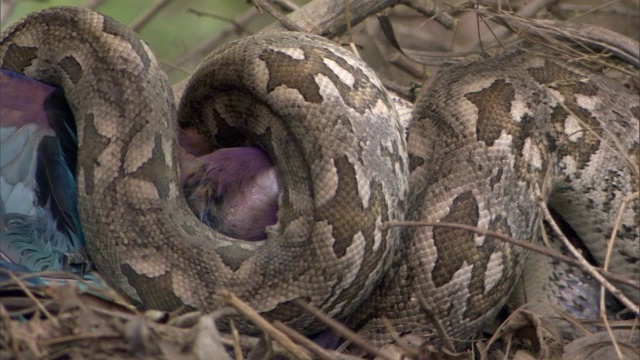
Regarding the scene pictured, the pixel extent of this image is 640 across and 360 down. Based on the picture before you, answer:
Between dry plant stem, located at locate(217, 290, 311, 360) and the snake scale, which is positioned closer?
dry plant stem, located at locate(217, 290, 311, 360)

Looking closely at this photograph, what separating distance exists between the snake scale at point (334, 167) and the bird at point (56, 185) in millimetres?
94

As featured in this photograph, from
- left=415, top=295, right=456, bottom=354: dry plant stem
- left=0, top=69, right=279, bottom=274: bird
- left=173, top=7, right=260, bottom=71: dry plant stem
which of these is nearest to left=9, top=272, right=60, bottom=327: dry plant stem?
left=0, top=69, right=279, bottom=274: bird

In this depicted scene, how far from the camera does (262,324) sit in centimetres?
218

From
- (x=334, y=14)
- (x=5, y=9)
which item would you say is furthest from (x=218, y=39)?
(x=334, y=14)

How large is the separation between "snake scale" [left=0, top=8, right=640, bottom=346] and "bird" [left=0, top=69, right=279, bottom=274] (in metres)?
0.09

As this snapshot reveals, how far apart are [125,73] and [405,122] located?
3.65 ft

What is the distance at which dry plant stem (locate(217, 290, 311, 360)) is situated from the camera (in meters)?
2.16

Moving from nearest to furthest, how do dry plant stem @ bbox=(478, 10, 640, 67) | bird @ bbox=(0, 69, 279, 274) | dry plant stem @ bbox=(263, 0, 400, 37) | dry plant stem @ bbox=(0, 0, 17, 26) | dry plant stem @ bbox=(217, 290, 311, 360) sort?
dry plant stem @ bbox=(217, 290, 311, 360), bird @ bbox=(0, 69, 279, 274), dry plant stem @ bbox=(478, 10, 640, 67), dry plant stem @ bbox=(263, 0, 400, 37), dry plant stem @ bbox=(0, 0, 17, 26)

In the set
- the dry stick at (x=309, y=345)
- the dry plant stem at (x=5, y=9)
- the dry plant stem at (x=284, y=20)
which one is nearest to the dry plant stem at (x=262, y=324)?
the dry stick at (x=309, y=345)

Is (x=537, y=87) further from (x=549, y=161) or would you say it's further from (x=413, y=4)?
(x=413, y=4)

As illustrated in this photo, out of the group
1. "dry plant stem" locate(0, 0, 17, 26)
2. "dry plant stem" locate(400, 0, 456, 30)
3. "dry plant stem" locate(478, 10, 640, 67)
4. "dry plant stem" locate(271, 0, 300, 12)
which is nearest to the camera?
"dry plant stem" locate(478, 10, 640, 67)

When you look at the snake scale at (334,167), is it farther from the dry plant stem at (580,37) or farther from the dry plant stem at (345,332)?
the dry plant stem at (345,332)

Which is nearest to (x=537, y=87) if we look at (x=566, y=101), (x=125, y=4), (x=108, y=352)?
(x=566, y=101)

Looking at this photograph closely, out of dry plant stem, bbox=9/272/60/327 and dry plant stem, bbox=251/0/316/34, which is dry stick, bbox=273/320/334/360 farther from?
dry plant stem, bbox=251/0/316/34
